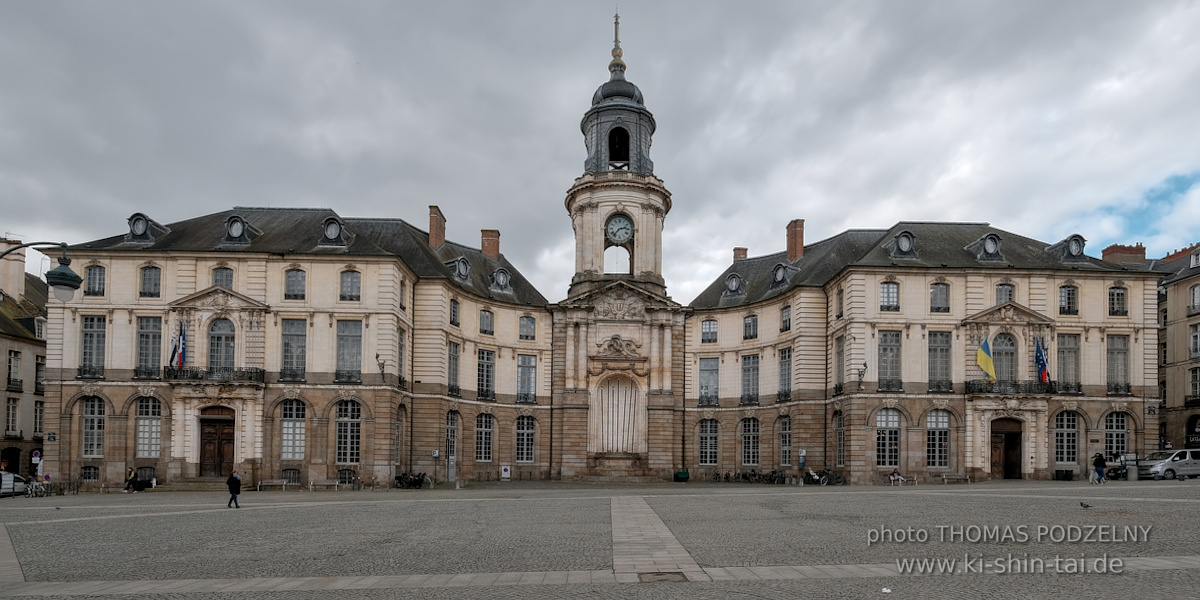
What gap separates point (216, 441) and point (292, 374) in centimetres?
426

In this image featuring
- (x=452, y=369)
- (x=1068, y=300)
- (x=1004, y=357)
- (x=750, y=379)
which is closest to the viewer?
(x=1004, y=357)

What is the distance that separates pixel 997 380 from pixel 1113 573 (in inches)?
1204

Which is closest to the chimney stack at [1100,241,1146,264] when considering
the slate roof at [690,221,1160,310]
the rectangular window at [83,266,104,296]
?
the slate roof at [690,221,1160,310]

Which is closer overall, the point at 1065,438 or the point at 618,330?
the point at 1065,438

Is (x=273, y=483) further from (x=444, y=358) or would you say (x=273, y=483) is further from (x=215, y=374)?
A: (x=444, y=358)

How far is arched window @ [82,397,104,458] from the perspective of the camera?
39250 millimetres

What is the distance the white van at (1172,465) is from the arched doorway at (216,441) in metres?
38.7

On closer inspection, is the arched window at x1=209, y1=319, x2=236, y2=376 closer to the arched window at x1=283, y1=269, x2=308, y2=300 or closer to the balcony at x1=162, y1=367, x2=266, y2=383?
the balcony at x1=162, y1=367, x2=266, y2=383

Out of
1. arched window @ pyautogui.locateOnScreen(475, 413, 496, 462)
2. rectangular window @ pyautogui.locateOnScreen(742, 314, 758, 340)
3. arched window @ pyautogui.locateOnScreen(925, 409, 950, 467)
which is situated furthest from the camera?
rectangular window @ pyautogui.locateOnScreen(742, 314, 758, 340)

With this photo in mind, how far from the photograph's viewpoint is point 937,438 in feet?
134

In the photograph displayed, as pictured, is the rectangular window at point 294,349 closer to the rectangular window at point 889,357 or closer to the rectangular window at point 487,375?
the rectangular window at point 487,375

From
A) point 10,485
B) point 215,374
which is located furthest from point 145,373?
point 10,485

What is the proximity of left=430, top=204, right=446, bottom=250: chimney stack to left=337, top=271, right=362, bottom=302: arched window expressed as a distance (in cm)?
892

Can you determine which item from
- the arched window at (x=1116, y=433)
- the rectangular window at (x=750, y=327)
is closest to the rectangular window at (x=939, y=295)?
the arched window at (x=1116, y=433)
